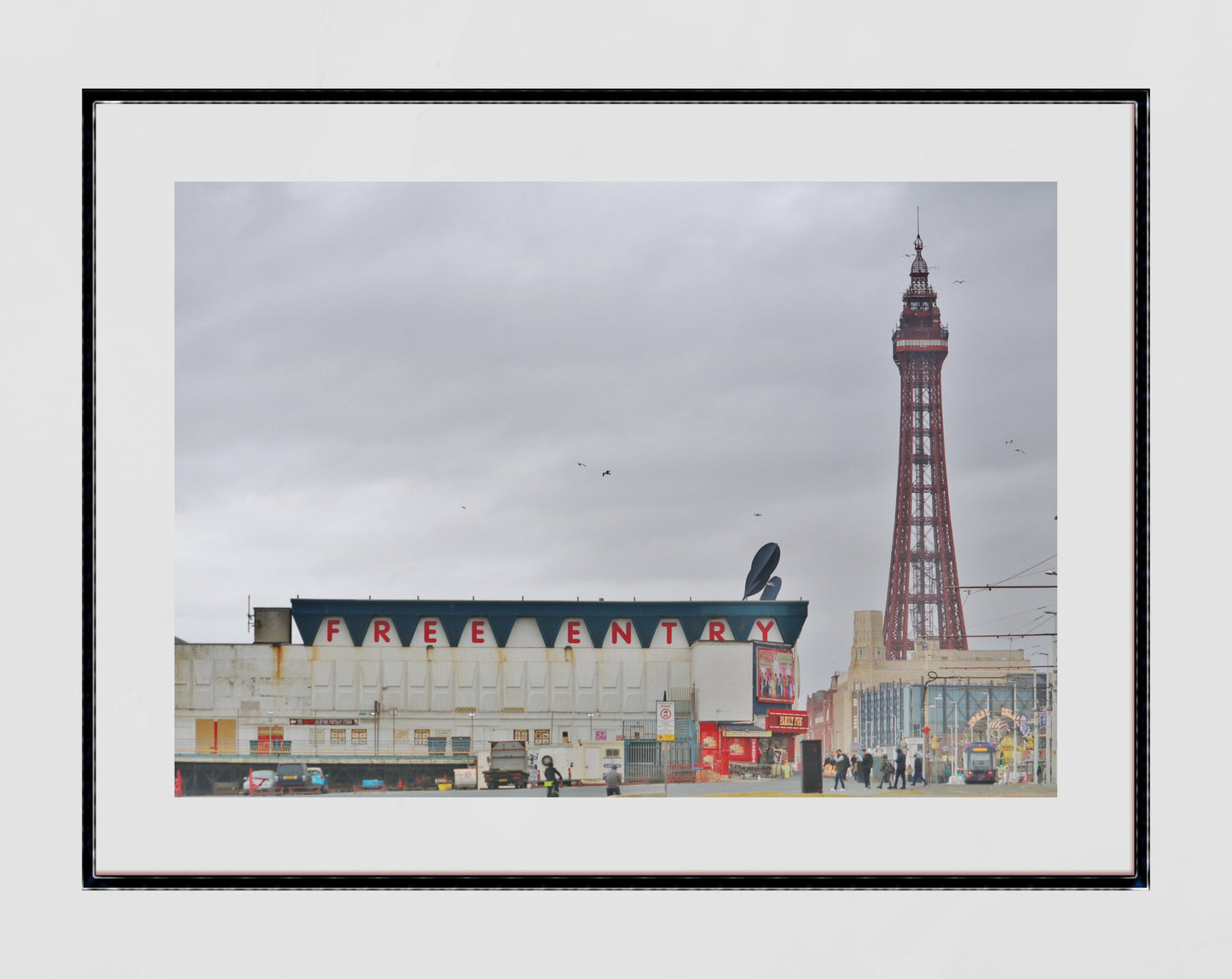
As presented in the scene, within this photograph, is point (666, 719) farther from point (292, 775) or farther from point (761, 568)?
point (292, 775)

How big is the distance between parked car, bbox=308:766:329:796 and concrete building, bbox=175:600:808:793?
1.13ft

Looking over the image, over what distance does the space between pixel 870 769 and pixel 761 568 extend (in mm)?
4051

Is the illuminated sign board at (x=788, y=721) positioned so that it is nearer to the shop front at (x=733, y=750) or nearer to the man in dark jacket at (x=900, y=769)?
the shop front at (x=733, y=750)

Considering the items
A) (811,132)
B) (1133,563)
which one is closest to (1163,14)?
(811,132)

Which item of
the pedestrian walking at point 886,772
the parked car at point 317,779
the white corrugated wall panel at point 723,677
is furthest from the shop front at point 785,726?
the pedestrian walking at point 886,772

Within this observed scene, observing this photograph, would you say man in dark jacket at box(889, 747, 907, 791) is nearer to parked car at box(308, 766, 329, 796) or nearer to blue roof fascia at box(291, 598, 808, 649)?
blue roof fascia at box(291, 598, 808, 649)

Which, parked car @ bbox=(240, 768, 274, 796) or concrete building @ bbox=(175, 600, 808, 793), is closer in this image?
parked car @ bbox=(240, 768, 274, 796)

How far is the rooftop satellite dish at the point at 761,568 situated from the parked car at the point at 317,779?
4116mm

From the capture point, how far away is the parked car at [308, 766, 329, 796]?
33.5 ft

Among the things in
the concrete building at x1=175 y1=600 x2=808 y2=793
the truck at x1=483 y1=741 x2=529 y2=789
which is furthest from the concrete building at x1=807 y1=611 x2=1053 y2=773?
the truck at x1=483 y1=741 x2=529 y2=789

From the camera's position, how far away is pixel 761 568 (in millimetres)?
11070

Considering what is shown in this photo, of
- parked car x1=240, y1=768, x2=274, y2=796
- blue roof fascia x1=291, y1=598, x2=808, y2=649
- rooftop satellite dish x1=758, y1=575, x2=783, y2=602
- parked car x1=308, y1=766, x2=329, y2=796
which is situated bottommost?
parked car x1=240, y1=768, x2=274, y2=796

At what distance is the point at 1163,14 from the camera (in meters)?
5.39

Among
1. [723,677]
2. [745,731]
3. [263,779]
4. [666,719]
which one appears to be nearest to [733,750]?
[666,719]
